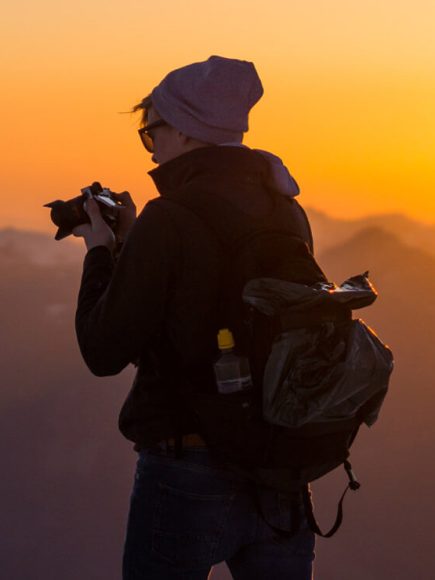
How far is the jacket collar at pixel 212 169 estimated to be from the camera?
289 centimetres

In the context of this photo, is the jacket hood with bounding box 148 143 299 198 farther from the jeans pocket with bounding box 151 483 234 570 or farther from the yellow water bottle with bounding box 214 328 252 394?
the jeans pocket with bounding box 151 483 234 570

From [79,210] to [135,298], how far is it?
602 millimetres

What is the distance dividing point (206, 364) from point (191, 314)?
16 cm

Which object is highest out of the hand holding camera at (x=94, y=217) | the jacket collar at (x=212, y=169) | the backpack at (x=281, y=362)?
the jacket collar at (x=212, y=169)

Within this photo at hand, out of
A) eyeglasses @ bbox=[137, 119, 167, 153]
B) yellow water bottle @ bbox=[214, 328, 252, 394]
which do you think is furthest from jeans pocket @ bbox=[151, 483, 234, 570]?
eyeglasses @ bbox=[137, 119, 167, 153]

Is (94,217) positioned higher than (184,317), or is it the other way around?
(94,217)

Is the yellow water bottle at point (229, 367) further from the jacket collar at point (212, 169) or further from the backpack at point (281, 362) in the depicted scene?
the jacket collar at point (212, 169)

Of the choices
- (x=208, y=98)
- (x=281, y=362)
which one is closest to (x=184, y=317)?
(x=281, y=362)

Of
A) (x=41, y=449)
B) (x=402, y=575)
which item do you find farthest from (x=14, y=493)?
(x=402, y=575)

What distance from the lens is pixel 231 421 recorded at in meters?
2.78

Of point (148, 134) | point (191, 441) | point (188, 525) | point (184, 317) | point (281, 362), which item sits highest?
point (148, 134)

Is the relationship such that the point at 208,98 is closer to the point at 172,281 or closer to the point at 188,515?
the point at 172,281

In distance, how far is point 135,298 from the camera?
8.91 ft

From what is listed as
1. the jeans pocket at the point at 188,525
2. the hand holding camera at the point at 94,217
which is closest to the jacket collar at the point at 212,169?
the hand holding camera at the point at 94,217
